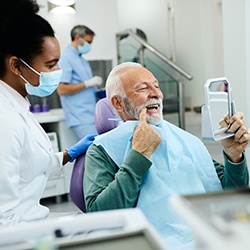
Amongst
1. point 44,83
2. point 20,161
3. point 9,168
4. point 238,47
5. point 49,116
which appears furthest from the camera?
point 49,116

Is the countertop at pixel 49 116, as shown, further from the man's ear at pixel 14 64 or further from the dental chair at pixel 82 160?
the man's ear at pixel 14 64

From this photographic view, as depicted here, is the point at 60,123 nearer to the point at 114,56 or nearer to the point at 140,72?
the point at 114,56

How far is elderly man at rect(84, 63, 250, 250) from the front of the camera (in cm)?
120

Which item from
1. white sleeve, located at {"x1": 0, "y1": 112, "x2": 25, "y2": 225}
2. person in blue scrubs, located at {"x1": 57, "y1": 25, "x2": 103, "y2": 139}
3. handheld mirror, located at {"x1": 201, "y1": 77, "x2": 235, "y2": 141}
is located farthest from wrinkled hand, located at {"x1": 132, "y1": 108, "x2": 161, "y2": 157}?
person in blue scrubs, located at {"x1": 57, "y1": 25, "x2": 103, "y2": 139}

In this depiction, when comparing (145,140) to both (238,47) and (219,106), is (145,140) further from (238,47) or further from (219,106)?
(238,47)

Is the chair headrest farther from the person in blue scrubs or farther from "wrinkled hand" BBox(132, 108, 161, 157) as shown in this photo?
the person in blue scrubs

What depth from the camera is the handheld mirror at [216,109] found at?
1.13 metres

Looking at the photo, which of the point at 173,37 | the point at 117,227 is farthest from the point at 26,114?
the point at 173,37

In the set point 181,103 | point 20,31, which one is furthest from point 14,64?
point 181,103

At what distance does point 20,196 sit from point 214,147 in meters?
1.21

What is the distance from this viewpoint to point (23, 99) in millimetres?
1356

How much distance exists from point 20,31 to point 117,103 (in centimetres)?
50

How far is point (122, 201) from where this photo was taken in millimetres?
1196

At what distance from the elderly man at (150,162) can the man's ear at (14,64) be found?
39 centimetres
